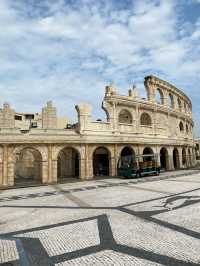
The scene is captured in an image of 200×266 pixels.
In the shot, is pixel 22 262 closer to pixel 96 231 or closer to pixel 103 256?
pixel 103 256

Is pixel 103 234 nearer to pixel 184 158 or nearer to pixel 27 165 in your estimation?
pixel 27 165

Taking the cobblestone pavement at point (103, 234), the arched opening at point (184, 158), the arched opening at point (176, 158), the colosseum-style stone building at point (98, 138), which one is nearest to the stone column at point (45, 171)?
the colosseum-style stone building at point (98, 138)

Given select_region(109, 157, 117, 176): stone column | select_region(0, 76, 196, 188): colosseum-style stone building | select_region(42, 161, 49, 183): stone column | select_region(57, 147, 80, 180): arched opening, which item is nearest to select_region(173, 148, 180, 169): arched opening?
select_region(0, 76, 196, 188): colosseum-style stone building

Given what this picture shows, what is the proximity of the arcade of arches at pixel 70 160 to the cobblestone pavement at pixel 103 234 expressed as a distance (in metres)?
12.0

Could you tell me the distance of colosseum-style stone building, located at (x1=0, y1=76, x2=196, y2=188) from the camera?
78.0ft

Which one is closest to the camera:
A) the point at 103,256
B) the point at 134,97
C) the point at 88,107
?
the point at 103,256

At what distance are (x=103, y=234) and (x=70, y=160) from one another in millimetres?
27108

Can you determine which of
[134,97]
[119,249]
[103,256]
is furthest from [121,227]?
[134,97]

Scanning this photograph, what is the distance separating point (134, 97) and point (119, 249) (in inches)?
1109

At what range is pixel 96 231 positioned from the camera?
777 centimetres

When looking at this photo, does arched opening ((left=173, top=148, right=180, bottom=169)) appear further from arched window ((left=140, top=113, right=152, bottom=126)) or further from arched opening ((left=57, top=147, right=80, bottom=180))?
arched opening ((left=57, top=147, right=80, bottom=180))

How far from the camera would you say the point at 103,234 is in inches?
292

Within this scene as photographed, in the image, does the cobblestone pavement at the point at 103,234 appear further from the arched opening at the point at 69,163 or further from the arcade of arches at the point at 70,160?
the arched opening at the point at 69,163

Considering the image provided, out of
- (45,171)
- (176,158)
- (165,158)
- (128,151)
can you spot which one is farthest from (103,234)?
(176,158)
